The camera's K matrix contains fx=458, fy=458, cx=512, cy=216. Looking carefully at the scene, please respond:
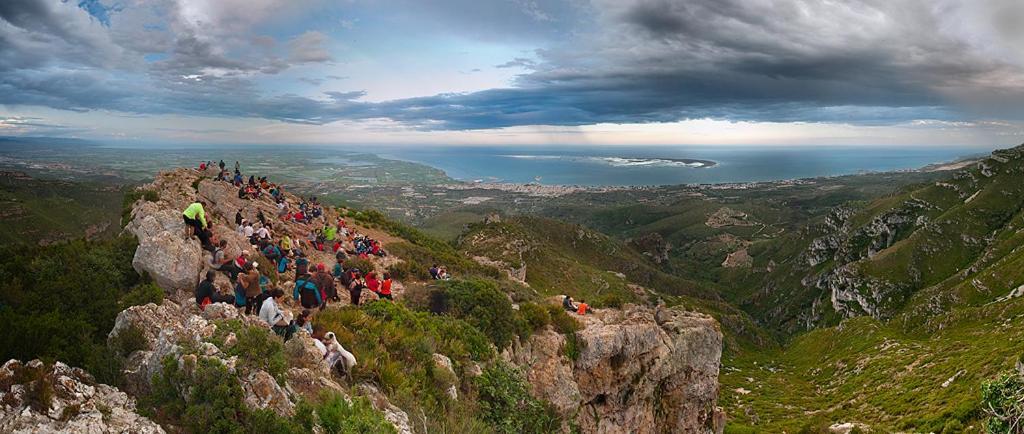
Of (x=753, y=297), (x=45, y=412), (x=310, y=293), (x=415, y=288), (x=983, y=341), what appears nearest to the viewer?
(x=45, y=412)

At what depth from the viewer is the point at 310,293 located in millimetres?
11352

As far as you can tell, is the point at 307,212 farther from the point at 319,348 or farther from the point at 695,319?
the point at 695,319

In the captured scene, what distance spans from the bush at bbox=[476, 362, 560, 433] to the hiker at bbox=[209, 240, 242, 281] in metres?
6.77

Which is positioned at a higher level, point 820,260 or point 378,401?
point 378,401

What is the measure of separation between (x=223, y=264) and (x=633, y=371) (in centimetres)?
1412

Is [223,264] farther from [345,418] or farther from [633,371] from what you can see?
[633,371]

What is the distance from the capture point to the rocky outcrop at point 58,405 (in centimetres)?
443

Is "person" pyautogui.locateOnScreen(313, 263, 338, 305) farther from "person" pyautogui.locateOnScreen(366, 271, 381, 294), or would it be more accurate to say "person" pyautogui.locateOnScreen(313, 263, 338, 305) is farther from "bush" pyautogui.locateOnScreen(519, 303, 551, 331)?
"bush" pyautogui.locateOnScreen(519, 303, 551, 331)

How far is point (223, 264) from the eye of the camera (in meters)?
11.8

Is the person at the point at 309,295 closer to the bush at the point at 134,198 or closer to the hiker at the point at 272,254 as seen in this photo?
the hiker at the point at 272,254

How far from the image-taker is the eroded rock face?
1507 cm

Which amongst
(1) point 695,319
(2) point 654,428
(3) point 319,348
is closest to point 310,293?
(3) point 319,348

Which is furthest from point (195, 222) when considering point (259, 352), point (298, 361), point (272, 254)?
point (259, 352)

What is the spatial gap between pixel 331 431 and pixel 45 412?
9.64 ft
